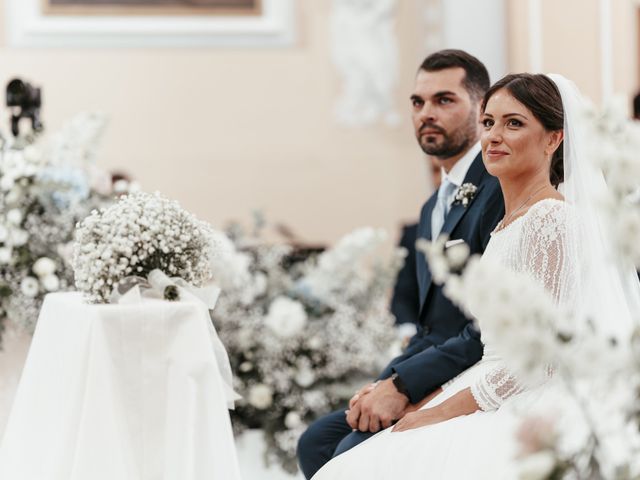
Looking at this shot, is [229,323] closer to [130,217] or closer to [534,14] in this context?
[130,217]

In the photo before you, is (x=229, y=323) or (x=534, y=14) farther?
(x=534, y=14)

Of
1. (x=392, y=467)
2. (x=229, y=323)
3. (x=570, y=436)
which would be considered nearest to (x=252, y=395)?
(x=229, y=323)

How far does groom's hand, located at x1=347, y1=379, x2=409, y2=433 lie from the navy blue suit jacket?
50 millimetres

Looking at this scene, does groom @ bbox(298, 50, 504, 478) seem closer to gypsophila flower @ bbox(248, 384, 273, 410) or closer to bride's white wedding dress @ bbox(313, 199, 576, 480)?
bride's white wedding dress @ bbox(313, 199, 576, 480)

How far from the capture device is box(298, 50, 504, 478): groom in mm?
3695

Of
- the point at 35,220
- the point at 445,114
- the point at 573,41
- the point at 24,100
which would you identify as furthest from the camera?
the point at 573,41

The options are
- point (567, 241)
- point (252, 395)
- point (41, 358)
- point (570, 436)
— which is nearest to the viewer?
point (570, 436)

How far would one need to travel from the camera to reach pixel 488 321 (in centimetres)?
188

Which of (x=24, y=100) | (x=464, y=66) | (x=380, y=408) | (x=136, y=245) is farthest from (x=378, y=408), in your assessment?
(x=24, y=100)

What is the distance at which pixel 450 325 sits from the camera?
3.88 m

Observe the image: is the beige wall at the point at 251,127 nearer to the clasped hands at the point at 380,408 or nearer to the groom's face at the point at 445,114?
the groom's face at the point at 445,114

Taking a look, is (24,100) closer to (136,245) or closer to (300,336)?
(136,245)

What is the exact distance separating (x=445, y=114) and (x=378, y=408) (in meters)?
1.06

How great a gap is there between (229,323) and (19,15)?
157 inches
